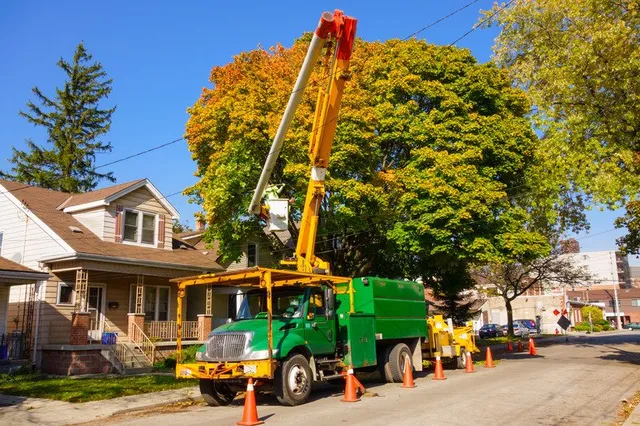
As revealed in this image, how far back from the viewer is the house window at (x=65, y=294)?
2059 centimetres

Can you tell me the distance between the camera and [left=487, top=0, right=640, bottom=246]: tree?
16016mm

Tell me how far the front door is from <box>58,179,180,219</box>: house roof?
11.5 ft

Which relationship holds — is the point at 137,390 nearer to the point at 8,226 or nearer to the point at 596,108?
the point at 8,226

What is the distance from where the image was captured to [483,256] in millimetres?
19734

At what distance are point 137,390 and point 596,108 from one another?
1587cm

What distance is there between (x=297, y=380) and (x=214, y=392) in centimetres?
192

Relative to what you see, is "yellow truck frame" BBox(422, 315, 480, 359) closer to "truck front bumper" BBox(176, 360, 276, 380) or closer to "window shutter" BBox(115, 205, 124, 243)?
"truck front bumper" BBox(176, 360, 276, 380)

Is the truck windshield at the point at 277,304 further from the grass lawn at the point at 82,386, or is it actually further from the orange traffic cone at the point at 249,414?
the grass lawn at the point at 82,386

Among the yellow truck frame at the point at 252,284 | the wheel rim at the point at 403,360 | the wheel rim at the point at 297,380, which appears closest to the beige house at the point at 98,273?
the yellow truck frame at the point at 252,284

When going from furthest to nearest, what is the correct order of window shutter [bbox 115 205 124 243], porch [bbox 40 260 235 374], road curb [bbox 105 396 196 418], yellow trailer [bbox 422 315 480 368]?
window shutter [bbox 115 205 124 243] < porch [bbox 40 260 235 374] < yellow trailer [bbox 422 315 480 368] < road curb [bbox 105 396 196 418]

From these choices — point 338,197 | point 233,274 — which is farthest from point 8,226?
point 233,274

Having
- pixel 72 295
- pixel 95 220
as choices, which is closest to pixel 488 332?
pixel 95 220

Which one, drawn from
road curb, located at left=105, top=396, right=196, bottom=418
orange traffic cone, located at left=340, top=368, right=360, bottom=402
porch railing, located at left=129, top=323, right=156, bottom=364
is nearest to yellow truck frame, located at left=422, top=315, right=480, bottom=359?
orange traffic cone, located at left=340, top=368, right=360, bottom=402

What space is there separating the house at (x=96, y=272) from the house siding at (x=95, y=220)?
0.04 m
